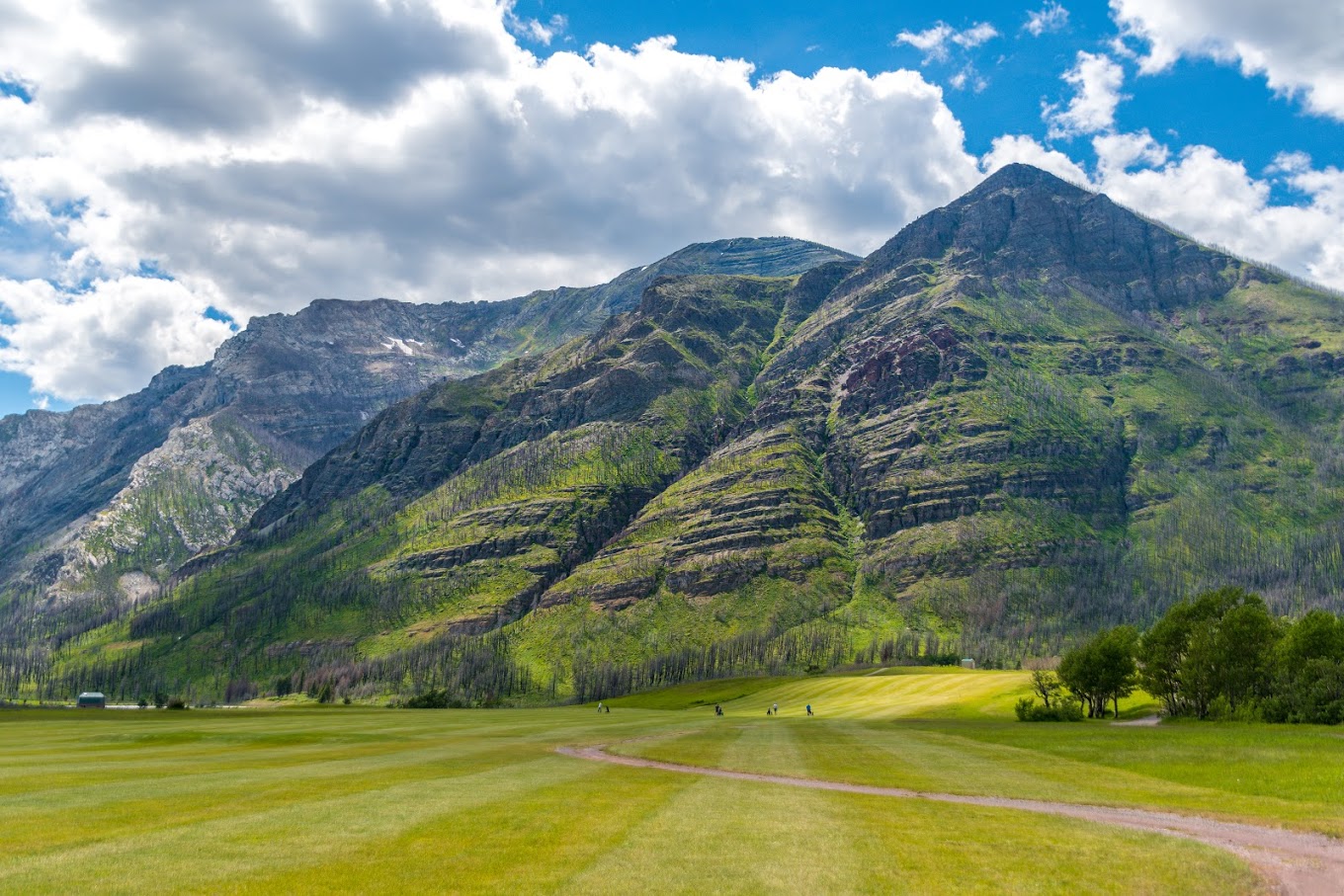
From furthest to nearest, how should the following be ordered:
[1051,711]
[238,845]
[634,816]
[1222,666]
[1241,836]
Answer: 1. [1051,711]
2. [1222,666]
3. [634,816]
4. [1241,836]
5. [238,845]

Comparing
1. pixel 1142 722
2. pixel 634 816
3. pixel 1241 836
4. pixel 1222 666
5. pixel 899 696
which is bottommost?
pixel 899 696

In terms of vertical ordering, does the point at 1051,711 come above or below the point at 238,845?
below

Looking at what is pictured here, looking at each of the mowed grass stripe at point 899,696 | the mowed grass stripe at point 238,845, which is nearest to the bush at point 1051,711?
the mowed grass stripe at point 899,696

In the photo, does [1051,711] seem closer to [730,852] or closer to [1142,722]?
[1142,722]

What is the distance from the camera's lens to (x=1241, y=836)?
95.7ft

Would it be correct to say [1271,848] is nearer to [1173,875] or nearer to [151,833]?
[1173,875]

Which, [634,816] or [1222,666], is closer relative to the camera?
[634,816]

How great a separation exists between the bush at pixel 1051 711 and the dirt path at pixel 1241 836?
6152cm

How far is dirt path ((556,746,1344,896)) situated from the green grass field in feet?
4.35

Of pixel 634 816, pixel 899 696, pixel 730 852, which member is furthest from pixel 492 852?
pixel 899 696

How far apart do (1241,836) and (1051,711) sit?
233 feet

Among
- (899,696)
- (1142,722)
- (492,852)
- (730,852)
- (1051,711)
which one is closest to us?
(492,852)

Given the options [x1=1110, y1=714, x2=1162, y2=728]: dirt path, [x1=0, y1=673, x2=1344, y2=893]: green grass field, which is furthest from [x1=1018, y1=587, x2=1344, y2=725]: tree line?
[x1=0, y1=673, x2=1344, y2=893]: green grass field

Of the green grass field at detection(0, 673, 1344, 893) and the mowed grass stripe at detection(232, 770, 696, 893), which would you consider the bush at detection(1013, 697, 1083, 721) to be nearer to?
the green grass field at detection(0, 673, 1344, 893)
